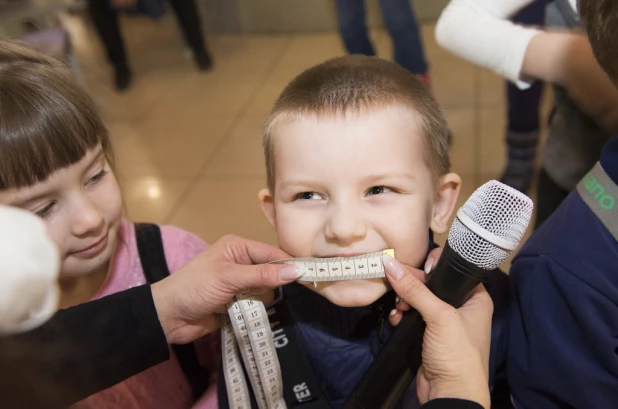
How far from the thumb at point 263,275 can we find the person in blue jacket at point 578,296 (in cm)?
31

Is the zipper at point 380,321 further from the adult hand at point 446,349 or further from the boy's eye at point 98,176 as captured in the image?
the boy's eye at point 98,176

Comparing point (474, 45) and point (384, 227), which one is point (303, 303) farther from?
point (474, 45)

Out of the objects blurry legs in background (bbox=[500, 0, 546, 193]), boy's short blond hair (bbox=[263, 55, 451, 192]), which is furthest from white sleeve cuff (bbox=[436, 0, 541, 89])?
blurry legs in background (bbox=[500, 0, 546, 193])

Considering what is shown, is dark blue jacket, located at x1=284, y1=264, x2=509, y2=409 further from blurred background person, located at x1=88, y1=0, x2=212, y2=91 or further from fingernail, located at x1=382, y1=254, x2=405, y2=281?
blurred background person, located at x1=88, y1=0, x2=212, y2=91

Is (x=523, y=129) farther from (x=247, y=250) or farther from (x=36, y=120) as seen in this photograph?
(x=36, y=120)

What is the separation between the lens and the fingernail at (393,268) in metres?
0.60

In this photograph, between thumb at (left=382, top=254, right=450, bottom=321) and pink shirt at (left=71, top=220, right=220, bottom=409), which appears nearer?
thumb at (left=382, top=254, right=450, bottom=321)

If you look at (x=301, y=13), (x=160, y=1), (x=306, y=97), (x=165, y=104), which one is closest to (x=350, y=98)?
(x=306, y=97)

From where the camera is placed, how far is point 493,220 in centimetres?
51

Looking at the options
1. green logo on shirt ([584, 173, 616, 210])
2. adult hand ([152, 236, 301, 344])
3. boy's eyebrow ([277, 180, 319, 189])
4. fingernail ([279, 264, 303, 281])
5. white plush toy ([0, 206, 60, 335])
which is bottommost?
adult hand ([152, 236, 301, 344])

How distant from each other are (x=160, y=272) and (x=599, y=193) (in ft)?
2.21

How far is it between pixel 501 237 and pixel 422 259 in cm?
20

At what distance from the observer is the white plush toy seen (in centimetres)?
20

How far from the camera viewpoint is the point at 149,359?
701 mm
